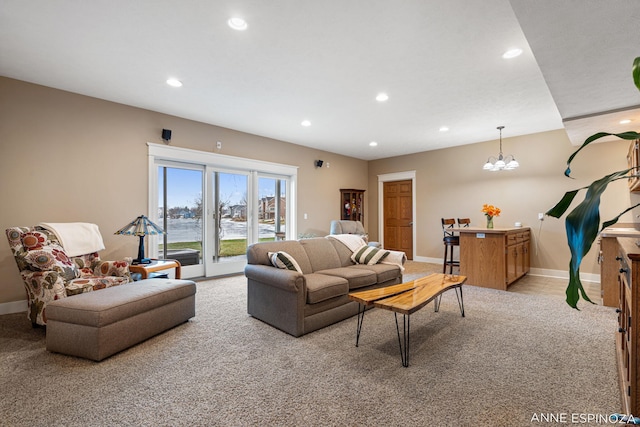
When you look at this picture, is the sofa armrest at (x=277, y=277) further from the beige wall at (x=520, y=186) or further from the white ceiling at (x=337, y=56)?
the beige wall at (x=520, y=186)

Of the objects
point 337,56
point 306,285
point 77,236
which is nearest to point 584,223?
point 306,285

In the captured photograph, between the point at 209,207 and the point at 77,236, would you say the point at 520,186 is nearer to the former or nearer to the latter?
the point at 209,207

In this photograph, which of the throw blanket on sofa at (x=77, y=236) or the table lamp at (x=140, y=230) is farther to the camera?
the table lamp at (x=140, y=230)

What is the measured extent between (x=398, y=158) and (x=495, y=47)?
479cm

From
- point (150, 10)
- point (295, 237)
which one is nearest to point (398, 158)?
point (295, 237)

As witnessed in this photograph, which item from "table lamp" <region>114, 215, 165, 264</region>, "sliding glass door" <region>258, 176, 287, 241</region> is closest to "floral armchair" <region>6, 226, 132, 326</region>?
"table lamp" <region>114, 215, 165, 264</region>

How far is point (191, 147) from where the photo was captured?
15.8 ft

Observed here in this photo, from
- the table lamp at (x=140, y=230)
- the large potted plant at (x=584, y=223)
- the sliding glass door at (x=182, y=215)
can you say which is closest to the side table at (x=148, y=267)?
the table lamp at (x=140, y=230)

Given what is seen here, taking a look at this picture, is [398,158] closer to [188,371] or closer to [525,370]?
[525,370]

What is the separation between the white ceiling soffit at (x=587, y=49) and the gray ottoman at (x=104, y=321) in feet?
11.3

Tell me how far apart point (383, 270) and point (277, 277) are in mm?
1430

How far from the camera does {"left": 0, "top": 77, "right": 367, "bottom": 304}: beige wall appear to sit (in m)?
A: 3.40

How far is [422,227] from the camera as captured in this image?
700cm

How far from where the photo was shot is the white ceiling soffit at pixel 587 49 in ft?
5.73
